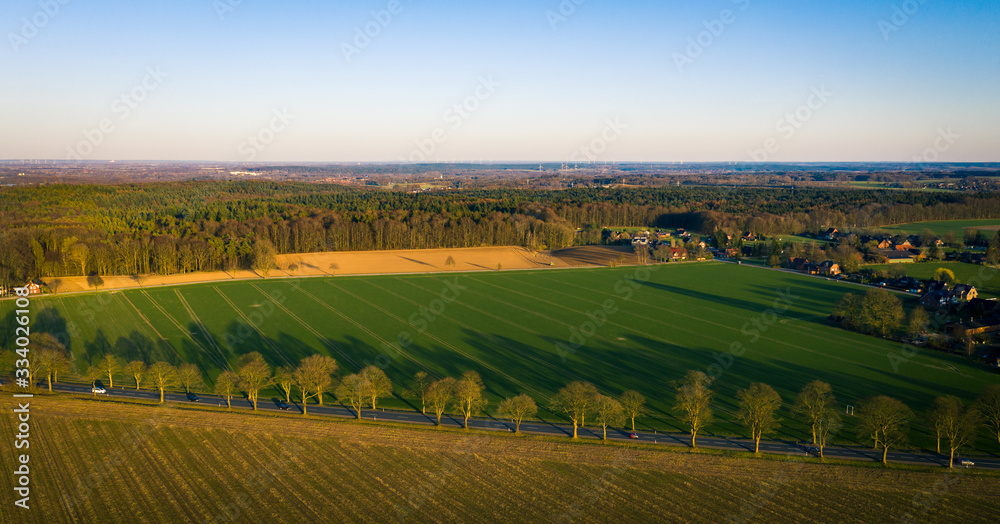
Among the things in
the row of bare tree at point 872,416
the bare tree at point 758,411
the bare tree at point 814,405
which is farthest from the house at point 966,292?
the bare tree at point 758,411

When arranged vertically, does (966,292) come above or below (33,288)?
above

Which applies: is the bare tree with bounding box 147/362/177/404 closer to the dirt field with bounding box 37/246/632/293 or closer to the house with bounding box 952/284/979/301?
the dirt field with bounding box 37/246/632/293

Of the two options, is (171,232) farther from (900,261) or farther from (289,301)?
(900,261)

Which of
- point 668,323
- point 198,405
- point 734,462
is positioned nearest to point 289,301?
point 198,405

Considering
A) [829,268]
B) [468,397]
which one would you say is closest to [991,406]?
[468,397]

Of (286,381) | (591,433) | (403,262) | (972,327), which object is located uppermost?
(403,262)

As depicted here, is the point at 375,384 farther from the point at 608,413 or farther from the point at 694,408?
the point at 694,408

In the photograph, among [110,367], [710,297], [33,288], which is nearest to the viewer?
[110,367]

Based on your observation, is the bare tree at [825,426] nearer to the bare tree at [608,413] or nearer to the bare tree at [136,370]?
the bare tree at [608,413]
